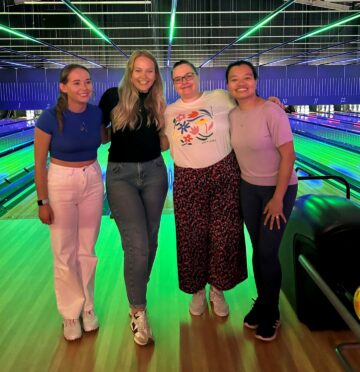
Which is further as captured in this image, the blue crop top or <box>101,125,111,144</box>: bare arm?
<box>101,125,111,144</box>: bare arm

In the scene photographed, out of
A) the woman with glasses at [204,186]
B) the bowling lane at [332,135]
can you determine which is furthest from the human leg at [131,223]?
the bowling lane at [332,135]

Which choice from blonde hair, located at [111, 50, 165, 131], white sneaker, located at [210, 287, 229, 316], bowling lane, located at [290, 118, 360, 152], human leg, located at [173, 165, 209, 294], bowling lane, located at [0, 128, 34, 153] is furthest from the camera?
bowling lane, located at [0, 128, 34, 153]

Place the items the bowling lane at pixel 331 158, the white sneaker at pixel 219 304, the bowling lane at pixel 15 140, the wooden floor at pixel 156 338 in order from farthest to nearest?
the bowling lane at pixel 15 140 → the bowling lane at pixel 331 158 → the white sneaker at pixel 219 304 → the wooden floor at pixel 156 338

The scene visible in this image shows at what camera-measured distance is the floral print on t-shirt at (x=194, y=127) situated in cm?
197

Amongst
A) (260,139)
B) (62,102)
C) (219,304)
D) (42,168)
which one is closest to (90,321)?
(219,304)

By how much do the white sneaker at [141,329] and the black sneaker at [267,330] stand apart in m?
0.50

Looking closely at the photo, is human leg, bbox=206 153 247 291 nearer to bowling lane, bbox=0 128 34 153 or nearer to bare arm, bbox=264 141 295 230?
bare arm, bbox=264 141 295 230

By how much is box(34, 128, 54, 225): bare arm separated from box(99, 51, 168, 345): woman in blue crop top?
280mm

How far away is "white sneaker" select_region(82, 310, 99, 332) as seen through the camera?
6.83ft

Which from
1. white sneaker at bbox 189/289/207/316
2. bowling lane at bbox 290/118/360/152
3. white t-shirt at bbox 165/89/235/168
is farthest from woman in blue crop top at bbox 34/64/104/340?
bowling lane at bbox 290/118/360/152

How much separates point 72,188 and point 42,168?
0.51 feet

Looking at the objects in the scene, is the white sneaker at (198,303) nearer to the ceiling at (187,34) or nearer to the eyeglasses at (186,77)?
the eyeglasses at (186,77)

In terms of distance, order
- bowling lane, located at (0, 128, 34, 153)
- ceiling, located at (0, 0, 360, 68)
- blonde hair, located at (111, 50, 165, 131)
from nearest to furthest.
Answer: blonde hair, located at (111, 50, 165, 131) < bowling lane, located at (0, 128, 34, 153) < ceiling, located at (0, 0, 360, 68)

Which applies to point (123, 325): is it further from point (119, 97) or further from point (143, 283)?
point (119, 97)
